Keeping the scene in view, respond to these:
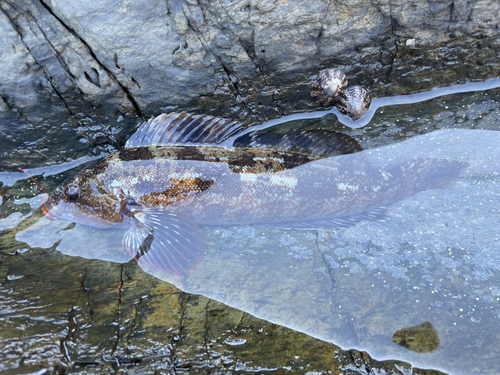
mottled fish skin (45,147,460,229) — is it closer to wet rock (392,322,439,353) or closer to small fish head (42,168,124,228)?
small fish head (42,168,124,228)

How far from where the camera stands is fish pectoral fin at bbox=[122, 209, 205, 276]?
3.15 m

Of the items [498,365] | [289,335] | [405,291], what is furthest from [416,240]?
[289,335]

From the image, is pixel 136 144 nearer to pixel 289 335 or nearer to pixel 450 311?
pixel 289 335

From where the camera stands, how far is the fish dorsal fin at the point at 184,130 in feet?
12.0

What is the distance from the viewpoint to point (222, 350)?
2475mm

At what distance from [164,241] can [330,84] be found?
7.23 feet

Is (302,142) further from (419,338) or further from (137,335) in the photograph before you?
(137,335)

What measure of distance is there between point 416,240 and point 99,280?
2642mm

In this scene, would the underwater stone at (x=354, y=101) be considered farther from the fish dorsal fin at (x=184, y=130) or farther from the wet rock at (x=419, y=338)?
the wet rock at (x=419, y=338)

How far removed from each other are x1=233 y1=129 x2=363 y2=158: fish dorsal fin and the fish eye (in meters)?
1.55

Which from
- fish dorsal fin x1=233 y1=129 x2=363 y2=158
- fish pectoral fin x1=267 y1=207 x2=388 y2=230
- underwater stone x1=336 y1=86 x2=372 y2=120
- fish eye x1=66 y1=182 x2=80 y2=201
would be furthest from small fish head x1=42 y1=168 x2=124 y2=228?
underwater stone x1=336 y1=86 x2=372 y2=120

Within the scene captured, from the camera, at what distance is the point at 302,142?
12.1 ft

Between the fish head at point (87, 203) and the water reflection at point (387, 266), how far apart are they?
0.31 feet

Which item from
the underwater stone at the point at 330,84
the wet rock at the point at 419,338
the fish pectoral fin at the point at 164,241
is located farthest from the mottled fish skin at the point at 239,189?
the wet rock at the point at 419,338
